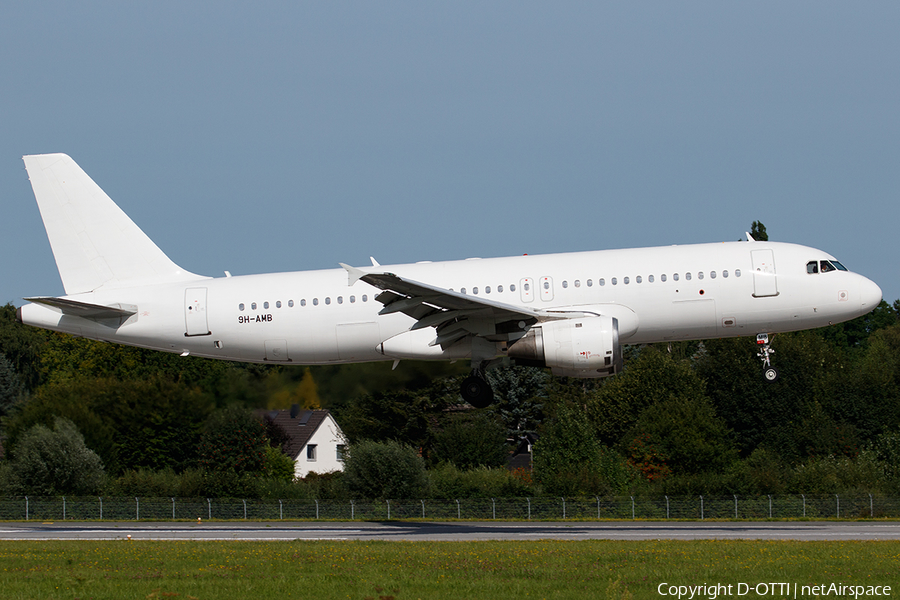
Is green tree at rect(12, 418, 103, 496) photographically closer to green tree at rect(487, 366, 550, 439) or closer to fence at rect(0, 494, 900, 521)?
fence at rect(0, 494, 900, 521)

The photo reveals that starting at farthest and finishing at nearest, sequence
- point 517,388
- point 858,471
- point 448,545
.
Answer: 1. point 517,388
2. point 858,471
3. point 448,545

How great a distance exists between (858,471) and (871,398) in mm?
30053

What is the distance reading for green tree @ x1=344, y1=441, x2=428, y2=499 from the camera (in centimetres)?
5350

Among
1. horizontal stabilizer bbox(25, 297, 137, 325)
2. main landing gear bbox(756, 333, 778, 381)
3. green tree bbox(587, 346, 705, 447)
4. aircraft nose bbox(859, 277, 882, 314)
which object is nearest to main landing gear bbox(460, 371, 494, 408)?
main landing gear bbox(756, 333, 778, 381)

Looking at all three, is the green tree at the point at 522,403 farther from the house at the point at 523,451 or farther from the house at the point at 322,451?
the house at the point at 322,451

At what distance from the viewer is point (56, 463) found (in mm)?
44656

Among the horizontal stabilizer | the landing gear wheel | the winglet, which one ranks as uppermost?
the winglet

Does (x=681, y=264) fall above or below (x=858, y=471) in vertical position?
above

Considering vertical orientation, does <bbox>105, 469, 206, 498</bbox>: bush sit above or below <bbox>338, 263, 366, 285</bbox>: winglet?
below

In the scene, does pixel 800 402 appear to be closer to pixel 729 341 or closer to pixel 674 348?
pixel 729 341

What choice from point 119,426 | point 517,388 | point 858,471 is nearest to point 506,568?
point 119,426

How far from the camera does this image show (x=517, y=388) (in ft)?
267

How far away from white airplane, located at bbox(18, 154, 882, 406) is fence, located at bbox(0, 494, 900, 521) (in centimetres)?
1748

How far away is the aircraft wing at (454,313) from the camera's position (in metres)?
27.5
